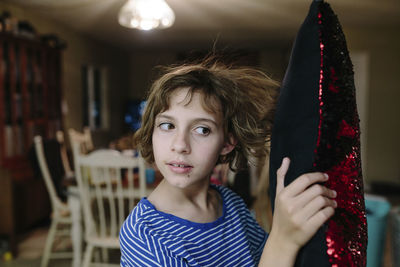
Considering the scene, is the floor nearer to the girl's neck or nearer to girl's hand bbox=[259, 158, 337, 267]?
the girl's neck

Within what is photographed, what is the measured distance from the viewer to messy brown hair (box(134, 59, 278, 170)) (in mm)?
750

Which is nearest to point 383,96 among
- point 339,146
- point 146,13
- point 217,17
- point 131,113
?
point 217,17

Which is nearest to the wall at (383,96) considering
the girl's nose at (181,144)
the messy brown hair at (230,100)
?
the messy brown hair at (230,100)

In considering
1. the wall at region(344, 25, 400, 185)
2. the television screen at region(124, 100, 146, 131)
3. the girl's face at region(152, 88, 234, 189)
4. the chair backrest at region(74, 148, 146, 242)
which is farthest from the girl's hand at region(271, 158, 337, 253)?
the television screen at region(124, 100, 146, 131)

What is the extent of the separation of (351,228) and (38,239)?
11.4ft

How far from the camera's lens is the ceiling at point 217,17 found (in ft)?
12.9

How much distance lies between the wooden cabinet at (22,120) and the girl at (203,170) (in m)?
2.80

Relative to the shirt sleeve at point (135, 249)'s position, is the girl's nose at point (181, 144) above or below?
above

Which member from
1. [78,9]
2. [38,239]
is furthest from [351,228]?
[78,9]

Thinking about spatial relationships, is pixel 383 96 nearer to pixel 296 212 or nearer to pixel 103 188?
pixel 103 188

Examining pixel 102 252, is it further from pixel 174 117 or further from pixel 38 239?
pixel 174 117

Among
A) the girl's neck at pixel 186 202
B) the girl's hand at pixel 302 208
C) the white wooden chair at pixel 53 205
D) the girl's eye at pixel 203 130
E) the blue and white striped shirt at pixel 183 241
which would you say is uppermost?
the girl's eye at pixel 203 130

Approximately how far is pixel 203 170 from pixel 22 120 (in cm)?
349

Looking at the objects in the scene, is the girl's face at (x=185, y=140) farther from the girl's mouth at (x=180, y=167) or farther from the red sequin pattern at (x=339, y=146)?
the red sequin pattern at (x=339, y=146)
